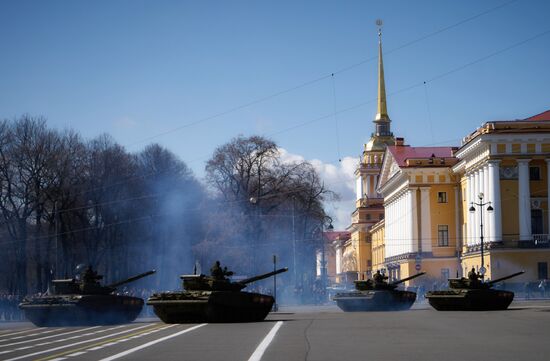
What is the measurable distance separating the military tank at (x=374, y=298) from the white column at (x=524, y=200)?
3133cm

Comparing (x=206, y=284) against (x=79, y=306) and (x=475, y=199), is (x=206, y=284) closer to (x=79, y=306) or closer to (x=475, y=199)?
(x=79, y=306)

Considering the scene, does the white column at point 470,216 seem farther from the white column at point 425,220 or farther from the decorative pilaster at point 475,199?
the white column at point 425,220

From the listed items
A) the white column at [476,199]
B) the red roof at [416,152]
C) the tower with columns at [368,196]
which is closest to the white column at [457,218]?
the red roof at [416,152]

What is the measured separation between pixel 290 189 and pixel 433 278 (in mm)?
20205

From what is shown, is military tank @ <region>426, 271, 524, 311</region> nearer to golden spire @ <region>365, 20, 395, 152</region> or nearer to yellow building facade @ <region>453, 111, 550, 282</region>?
yellow building facade @ <region>453, 111, 550, 282</region>

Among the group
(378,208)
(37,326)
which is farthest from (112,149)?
(378,208)

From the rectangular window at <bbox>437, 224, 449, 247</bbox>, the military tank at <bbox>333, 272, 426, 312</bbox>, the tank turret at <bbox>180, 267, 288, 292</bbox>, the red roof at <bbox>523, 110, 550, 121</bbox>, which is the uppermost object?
the red roof at <bbox>523, 110, 550, 121</bbox>

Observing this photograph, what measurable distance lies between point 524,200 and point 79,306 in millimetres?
49197

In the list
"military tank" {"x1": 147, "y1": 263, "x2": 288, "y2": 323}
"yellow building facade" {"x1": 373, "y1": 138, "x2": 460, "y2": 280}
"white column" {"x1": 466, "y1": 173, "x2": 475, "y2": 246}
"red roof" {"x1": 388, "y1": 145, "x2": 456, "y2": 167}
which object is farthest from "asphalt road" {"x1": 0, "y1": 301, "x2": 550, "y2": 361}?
"red roof" {"x1": 388, "y1": 145, "x2": 456, "y2": 167}

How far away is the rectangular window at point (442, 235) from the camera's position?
9719 cm

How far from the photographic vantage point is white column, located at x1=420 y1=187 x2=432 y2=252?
97.5m

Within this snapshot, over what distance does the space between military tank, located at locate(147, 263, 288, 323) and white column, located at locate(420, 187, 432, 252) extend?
6268 cm

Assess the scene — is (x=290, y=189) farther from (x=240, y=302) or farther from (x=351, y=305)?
(x=240, y=302)

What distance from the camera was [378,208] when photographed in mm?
159625
